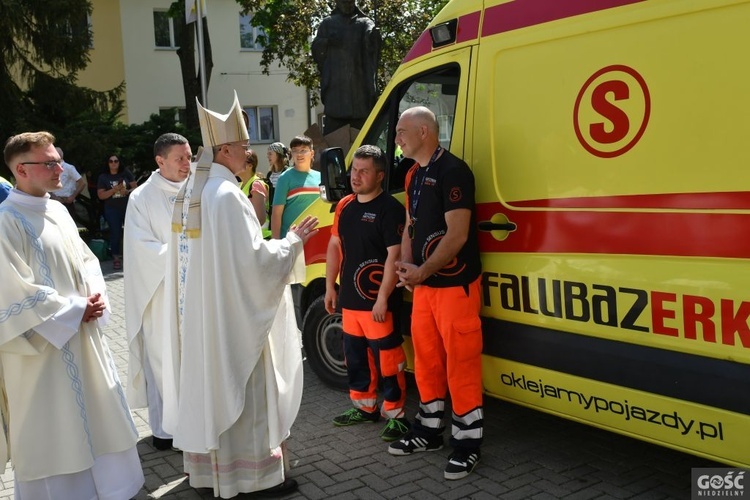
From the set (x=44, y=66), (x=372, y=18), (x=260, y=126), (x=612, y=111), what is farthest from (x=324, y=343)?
(x=260, y=126)

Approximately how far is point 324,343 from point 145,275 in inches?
60.3

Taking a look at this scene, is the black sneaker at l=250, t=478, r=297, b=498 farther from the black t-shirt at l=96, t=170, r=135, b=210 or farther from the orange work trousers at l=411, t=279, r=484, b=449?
the black t-shirt at l=96, t=170, r=135, b=210

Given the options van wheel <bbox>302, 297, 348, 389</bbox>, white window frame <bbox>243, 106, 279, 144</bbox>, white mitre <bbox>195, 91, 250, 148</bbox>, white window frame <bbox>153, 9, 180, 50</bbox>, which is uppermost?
white window frame <bbox>153, 9, 180, 50</bbox>

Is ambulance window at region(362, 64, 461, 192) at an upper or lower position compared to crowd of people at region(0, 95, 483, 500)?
upper

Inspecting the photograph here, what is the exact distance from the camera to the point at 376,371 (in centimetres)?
507

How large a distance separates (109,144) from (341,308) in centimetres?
1330

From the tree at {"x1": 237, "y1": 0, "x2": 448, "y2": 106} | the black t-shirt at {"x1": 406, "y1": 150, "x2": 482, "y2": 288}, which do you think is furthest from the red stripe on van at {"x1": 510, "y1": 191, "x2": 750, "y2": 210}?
the tree at {"x1": 237, "y1": 0, "x2": 448, "y2": 106}

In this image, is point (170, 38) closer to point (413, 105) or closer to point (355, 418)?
point (413, 105)

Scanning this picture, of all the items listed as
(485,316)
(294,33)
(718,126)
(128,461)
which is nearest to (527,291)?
(485,316)

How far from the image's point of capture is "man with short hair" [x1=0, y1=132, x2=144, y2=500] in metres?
3.62

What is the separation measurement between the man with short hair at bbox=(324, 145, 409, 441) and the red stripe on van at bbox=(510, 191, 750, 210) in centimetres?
110

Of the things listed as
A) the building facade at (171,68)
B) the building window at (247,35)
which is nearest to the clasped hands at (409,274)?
the building facade at (171,68)

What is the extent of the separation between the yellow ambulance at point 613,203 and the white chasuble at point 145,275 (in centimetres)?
183

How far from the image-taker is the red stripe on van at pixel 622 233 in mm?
3219
